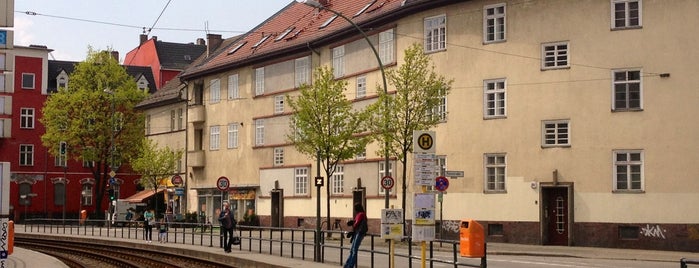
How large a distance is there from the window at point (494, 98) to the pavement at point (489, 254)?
514 centimetres

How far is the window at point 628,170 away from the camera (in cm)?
3825

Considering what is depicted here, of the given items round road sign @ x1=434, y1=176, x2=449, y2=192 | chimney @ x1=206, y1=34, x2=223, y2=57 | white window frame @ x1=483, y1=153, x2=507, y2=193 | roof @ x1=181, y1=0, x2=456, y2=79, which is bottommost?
round road sign @ x1=434, y1=176, x2=449, y2=192

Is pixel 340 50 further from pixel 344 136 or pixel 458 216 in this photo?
pixel 458 216

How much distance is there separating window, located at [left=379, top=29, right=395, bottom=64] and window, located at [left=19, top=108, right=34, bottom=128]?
1939 inches

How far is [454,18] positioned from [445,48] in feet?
4.23

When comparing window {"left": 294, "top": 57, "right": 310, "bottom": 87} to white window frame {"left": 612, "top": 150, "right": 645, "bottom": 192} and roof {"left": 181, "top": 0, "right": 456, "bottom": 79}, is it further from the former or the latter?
white window frame {"left": 612, "top": 150, "right": 645, "bottom": 192}

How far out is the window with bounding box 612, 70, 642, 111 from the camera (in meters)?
38.5

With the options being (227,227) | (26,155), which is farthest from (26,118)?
(227,227)

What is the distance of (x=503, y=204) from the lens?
41.5 metres

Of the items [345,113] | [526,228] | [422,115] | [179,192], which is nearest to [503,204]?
[526,228]

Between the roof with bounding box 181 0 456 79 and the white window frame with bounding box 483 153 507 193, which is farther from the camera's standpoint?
the roof with bounding box 181 0 456 79

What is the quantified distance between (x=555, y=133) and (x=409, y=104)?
214 inches

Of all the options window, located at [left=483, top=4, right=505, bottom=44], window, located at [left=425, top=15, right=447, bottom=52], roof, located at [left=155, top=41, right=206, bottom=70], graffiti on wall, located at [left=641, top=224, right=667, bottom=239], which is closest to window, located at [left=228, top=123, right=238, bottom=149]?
window, located at [left=425, top=15, right=447, bottom=52]

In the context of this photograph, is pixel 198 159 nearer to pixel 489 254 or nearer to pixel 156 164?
pixel 156 164
